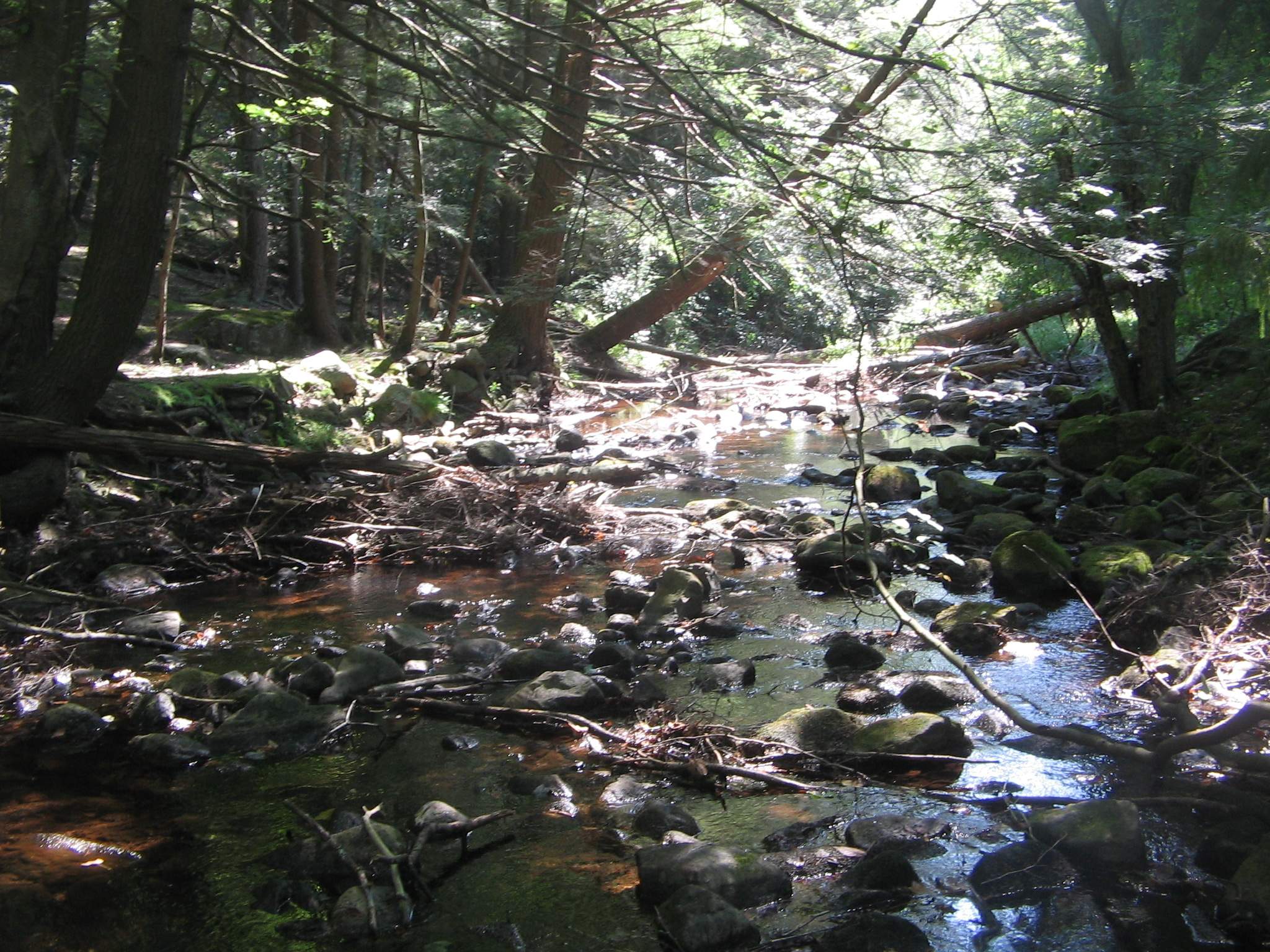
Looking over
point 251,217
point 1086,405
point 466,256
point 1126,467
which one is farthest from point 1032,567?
point 251,217

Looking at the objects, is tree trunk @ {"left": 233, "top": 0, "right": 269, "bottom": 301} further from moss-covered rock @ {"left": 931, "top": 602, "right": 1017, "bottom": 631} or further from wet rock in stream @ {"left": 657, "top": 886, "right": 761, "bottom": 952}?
wet rock in stream @ {"left": 657, "top": 886, "right": 761, "bottom": 952}

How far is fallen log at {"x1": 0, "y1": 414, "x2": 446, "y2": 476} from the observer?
7387 mm

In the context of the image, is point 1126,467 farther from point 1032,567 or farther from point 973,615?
point 973,615

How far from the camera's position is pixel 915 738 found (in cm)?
488

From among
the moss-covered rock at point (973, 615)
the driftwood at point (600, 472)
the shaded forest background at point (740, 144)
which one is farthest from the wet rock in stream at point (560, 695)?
the driftwood at point (600, 472)

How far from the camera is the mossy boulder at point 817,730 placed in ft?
16.4

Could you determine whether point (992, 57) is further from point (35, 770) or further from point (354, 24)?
point (35, 770)

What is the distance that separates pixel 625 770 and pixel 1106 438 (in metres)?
8.79

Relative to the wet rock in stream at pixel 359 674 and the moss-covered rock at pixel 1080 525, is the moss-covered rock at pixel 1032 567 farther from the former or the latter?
the wet rock in stream at pixel 359 674

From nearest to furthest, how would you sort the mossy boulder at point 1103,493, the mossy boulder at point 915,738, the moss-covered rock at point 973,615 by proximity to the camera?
the mossy boulder at point 915,738, the moss-covered rock at point 973,615, the mossy boulder at point 1103,493

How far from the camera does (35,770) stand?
4.73m

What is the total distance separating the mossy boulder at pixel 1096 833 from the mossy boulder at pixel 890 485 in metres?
6.89

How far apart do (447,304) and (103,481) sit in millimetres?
12446

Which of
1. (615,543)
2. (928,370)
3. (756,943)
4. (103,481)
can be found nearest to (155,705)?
(756,943)
